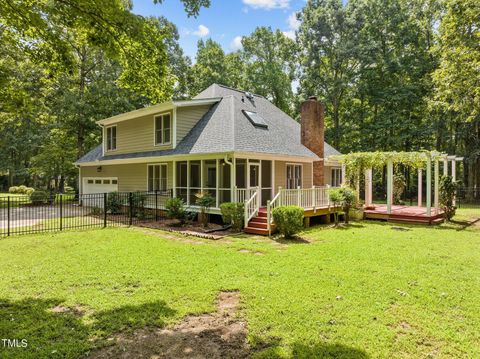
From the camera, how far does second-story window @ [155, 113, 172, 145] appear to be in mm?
15164

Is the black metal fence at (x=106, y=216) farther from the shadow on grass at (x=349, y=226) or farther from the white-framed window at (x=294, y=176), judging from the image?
the shadow on grass at (x=349, y=226)

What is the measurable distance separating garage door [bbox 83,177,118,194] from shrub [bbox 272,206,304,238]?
1239 centimetres

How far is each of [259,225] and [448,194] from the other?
8997 millimetres

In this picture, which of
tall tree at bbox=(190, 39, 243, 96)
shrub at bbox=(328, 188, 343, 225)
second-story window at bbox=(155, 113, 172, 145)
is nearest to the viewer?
shrub at bbox=(328, 188, 343, 225)

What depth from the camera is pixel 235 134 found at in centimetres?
1266

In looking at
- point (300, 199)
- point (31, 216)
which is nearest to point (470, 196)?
point (300, 199)

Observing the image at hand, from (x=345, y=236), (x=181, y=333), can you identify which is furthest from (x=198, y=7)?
(x=345, y=236)

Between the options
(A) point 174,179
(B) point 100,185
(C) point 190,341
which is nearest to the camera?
(C) point 190,341

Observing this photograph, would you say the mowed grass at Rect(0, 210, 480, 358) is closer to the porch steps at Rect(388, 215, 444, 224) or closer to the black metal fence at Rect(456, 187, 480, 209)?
the porch steps at Rect(388, 215, 444, 224)

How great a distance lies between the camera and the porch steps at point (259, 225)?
34.7ft

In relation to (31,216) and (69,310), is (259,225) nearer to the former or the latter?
(69,310)

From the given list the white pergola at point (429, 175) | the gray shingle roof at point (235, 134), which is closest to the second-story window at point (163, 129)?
the gray shingle roof at point (235, 134)

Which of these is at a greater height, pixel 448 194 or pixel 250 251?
pixel 448 194

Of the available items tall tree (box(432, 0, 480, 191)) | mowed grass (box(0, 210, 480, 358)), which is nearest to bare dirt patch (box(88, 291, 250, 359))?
mowed grass (box(0, 210, 480, 358))
